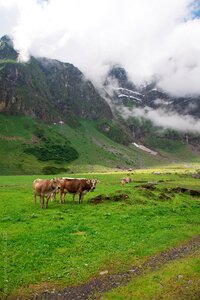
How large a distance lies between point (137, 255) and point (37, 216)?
12227 mm

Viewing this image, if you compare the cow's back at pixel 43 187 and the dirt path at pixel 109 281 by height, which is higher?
the cow's back at pixel 43 187

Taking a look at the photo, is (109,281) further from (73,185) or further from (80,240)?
(73,185)

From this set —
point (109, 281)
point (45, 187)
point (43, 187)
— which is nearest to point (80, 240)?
point (109, 281)

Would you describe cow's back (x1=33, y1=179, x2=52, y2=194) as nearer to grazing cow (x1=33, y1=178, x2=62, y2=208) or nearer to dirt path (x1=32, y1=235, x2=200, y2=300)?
grazing cow (x1=33, y1=178, x2=62, y2=208)

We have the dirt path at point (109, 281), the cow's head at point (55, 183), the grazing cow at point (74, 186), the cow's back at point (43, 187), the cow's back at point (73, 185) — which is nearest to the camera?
the dirt path at point (109, 281)

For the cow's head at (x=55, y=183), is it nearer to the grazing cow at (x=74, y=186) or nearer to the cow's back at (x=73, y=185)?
the grazing cow at (x=74, y=186)

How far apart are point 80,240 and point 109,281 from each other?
6389 millimetres

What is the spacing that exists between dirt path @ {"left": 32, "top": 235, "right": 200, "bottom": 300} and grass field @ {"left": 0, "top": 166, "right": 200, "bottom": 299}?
1.87ft

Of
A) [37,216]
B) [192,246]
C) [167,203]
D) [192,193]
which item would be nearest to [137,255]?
[192,246]

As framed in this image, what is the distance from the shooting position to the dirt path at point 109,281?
17.2 m

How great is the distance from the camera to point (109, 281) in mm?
19047

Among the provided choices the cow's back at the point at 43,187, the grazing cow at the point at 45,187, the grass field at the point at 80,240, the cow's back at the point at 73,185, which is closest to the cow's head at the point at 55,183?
the grazing cow at the point at 45,187

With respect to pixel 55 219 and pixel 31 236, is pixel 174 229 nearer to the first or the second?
pixel 55 219

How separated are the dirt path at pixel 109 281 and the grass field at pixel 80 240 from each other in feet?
1.87
